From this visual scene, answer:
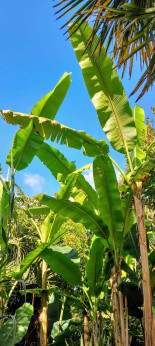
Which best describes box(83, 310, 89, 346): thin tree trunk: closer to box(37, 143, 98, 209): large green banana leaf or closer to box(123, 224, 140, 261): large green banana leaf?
box(123, 224, 140, 261): large green banana leaf

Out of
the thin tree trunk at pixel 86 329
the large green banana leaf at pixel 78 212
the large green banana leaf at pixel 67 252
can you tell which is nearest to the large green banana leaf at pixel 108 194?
the large green banana leaf at pixel 78 212

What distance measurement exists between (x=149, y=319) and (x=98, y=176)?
2082mm

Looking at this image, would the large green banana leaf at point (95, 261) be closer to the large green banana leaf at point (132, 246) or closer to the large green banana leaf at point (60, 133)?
the large green banana leaf at point (132, 246)

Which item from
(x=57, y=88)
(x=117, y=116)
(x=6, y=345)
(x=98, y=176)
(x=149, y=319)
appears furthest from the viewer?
(x=57, y=88)

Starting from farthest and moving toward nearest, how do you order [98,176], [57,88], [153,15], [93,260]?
[57,88]
[93,260]
[98,176]
[153,15]

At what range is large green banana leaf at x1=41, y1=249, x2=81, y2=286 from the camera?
5.68 meters

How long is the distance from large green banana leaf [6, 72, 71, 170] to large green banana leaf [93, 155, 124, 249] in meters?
1.19

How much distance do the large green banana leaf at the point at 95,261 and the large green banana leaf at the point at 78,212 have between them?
2.19 feet

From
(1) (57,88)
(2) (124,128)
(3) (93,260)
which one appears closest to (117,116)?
(2) (124,128)

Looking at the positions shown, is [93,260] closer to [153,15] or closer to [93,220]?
[93,220]

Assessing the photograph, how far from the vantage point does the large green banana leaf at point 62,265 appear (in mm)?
5684

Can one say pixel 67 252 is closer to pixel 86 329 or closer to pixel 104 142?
pixel 86 329

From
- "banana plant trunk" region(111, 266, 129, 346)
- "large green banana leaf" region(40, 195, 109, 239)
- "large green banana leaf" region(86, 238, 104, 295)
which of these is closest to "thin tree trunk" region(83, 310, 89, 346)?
"large green banana leaf" region(86, 238, 104, 295)

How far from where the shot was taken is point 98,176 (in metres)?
4.70
